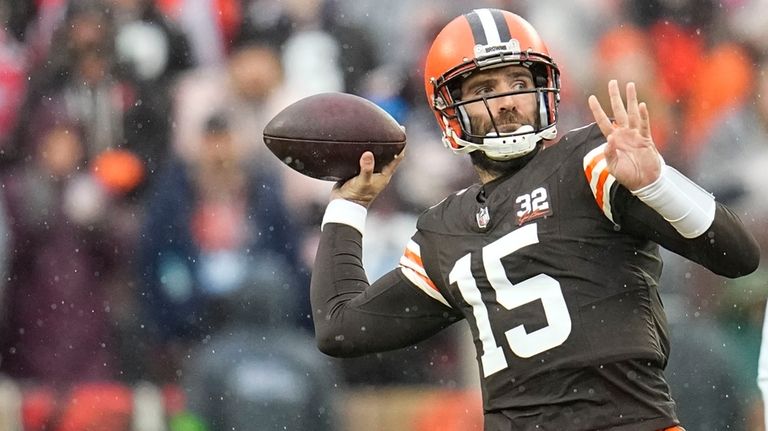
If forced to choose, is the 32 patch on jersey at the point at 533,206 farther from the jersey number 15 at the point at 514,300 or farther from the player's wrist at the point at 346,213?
the player's wrist at the point at 346,213

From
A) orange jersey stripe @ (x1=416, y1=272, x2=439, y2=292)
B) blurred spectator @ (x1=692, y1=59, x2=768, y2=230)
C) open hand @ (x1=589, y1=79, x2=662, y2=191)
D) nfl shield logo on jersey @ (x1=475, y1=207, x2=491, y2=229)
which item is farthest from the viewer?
blurred spectator @ (x1=692, y1=59, x2=768, y2=230)

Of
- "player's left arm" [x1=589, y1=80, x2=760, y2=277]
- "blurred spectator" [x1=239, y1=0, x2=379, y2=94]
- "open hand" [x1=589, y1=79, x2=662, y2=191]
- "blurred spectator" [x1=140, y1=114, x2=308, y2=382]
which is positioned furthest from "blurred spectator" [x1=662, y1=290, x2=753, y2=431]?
"open hand" [x1=589, y1=79, x2=662, y2=191]

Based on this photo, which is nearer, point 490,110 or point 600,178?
point 600,178

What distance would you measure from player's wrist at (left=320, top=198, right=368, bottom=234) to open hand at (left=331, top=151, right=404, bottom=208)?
0.04 ft

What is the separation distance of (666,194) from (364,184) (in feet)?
3.04

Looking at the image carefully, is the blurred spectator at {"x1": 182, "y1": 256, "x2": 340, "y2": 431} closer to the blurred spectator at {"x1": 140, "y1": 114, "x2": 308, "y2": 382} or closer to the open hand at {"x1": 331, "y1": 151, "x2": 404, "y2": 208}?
the blurred spectator at {"x1": 140, "y1": 114, "x2": 308, "y2": 382}

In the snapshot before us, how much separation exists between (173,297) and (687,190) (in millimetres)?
2882

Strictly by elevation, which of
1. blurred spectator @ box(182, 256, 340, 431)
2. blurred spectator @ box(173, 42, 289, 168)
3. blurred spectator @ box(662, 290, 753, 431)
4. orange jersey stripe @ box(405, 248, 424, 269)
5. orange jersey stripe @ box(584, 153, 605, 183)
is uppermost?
blurred spectator @ box(173, 42, 289, 168)

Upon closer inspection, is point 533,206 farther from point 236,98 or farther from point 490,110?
point 236,98

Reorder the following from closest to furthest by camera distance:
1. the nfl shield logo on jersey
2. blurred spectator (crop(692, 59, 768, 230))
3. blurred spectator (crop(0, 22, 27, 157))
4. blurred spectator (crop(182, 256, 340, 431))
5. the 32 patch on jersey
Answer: the 32 patch on jersey → the nfl shield logo on jersey → blurred spectator (crop(182, 256, 340, 431)) → blurred spectator (crop(692, 59, 768, 230)) → blurred spectator (crop(0, 22, 27, 157))

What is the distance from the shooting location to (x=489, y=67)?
2.54 meters

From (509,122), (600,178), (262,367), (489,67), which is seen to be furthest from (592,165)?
(262,367)

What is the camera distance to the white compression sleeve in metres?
2.12

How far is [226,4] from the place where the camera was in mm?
4812
